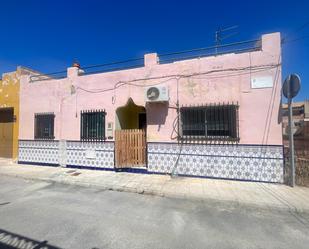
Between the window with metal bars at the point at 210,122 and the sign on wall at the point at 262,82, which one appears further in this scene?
the window with metal bars at the point at 210,122

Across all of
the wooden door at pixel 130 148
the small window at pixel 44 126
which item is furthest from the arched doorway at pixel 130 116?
the small window at pixel 44 126

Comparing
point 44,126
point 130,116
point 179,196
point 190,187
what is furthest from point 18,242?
point 44,126

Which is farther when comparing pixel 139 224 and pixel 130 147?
pixel 130 147

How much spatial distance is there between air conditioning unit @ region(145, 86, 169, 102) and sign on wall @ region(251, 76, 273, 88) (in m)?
2.98

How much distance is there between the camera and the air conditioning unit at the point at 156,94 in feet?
24.2

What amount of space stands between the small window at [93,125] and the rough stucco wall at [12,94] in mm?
4710

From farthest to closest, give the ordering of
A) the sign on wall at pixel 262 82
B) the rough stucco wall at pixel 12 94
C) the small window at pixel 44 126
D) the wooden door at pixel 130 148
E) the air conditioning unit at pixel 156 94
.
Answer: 1. the rough stucco wall at pixel 12 94
2. the small window at pixel 44 126
3. the wooden door at pixel 130 148
4. the air conditioning unit at pixel 156 94
5. the sign on wall at pixel 262 82

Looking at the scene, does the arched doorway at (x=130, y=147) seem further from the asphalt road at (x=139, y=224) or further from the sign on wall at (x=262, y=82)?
the sign on wall at (x=262, y=82)

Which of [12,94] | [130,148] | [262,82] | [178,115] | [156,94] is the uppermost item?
[12,94]

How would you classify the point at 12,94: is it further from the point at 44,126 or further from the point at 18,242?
the point at 18,242

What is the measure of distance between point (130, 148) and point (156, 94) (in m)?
2.55

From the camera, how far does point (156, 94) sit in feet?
24.4

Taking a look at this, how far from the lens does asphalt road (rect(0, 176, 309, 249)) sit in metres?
3.27

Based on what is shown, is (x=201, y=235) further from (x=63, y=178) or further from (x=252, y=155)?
(x=63, y=178)
